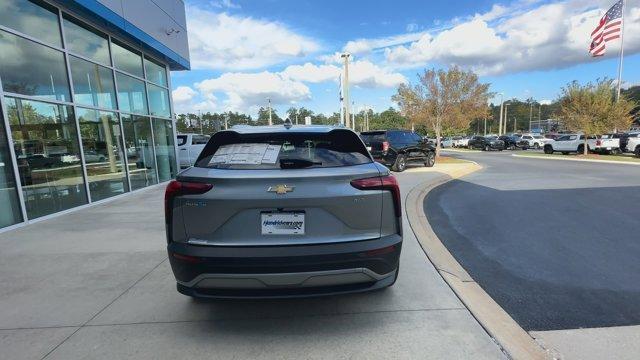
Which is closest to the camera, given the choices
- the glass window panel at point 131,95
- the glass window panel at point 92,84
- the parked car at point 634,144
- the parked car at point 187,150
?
the glass window panel at point 92,84

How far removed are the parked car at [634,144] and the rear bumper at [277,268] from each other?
2596 cm

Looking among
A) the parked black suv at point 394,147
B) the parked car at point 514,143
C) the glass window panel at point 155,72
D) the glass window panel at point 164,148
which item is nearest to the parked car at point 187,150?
the glass window panel at point 164,148

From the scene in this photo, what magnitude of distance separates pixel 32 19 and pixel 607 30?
30.7m

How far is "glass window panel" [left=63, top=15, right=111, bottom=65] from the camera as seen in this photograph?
846cm

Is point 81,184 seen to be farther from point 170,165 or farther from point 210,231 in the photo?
point 210,231

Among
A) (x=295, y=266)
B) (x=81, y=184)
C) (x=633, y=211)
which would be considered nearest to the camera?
(x=295, y=266)

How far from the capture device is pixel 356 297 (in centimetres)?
352

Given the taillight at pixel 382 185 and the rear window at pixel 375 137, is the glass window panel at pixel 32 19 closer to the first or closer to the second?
the taillight at pixel 382 185

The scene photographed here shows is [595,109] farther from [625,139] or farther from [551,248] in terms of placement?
[551,248]

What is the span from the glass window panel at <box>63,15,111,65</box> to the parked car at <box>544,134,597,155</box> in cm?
2720

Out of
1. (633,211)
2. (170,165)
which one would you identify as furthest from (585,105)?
(170,165)

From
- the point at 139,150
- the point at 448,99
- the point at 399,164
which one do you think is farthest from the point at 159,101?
the point at 448,99

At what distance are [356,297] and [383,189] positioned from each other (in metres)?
1.31

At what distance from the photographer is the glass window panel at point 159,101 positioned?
12422 mm
